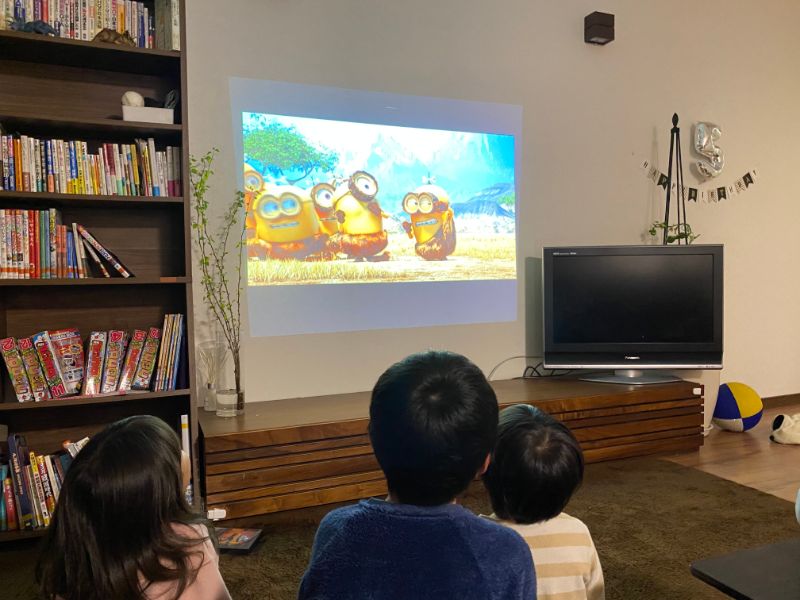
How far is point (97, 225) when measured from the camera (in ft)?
8.93

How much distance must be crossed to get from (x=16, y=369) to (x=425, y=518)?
2.10 m

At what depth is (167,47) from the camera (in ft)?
8.37

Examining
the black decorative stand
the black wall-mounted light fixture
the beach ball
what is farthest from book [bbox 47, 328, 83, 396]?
the beach ball

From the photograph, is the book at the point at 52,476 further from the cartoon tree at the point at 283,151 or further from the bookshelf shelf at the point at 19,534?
the cartoon tree at the point at 283,151

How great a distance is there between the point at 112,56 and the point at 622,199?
294 cm

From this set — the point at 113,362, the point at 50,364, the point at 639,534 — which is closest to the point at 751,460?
the point at 639,534

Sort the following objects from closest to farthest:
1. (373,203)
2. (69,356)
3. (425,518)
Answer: (425,518), (69,356), (373,203)

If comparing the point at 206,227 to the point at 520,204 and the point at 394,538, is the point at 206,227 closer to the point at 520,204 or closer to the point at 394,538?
the point at 520,204

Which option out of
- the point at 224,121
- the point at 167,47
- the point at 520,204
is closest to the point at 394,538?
the point at 167,47

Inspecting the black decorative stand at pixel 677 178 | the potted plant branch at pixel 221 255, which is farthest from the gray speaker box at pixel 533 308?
the potted plant branch at pixel 221 255

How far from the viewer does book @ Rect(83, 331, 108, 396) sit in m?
2.50

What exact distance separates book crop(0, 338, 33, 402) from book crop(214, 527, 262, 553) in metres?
0.86

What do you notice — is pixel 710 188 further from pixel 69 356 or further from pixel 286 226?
pixel 69 356

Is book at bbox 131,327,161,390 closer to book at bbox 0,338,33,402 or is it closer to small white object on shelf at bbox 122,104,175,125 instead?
book at bbox 0,338,33,402
